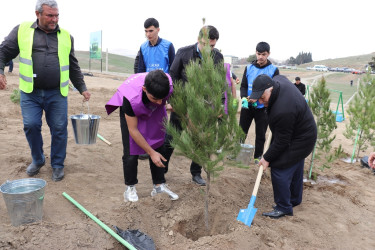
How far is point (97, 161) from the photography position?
452 centimetres

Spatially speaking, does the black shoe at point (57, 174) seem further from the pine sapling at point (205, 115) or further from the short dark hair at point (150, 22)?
the short dark hair at point (150, 22)

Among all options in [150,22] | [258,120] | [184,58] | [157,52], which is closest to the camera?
[184,58]

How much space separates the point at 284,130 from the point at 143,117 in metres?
1.49

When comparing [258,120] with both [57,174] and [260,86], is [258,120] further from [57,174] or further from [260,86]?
[57,174]

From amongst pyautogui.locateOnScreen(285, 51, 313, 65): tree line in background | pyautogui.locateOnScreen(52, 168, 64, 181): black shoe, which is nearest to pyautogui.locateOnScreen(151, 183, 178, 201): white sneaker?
pyautogui.locateOnScreen(52, 168, 64, 181): black shoe

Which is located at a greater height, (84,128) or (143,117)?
(143,117)

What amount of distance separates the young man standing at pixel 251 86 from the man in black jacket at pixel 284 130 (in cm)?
110

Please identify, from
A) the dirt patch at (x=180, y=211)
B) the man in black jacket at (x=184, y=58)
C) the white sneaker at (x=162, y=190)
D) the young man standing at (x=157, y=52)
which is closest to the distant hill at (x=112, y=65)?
the young man standing at (x=157, y=52)

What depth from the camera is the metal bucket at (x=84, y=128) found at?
3891mm

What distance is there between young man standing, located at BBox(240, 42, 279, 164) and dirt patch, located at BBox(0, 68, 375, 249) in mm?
708

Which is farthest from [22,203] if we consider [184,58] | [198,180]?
[184,58]

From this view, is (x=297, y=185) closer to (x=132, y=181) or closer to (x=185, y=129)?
(x=185, y=129)

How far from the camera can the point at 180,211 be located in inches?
123

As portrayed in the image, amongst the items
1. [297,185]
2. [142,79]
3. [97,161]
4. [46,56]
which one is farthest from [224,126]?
[97,161]
